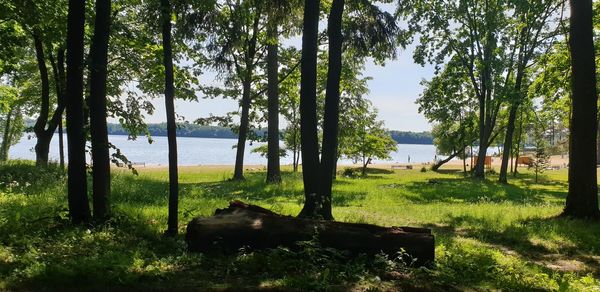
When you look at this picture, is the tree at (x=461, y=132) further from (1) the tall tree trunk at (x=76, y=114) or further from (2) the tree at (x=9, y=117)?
(1) the tall tree trunk at (x=76, y=114)

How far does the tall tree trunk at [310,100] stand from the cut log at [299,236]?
10.2 ft

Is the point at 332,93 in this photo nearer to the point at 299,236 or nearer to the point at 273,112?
the point at 299,236

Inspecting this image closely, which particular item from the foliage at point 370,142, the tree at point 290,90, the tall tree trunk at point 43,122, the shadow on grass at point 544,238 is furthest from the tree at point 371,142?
the shadow on grass at point 544,238

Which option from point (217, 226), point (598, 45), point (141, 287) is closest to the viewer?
point (141, 287)

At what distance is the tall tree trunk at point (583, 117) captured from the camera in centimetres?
1002

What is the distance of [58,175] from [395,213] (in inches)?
444

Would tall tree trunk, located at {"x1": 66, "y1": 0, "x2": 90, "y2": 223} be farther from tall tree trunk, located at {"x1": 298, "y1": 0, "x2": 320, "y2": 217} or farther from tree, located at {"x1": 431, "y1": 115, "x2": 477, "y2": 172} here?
tree, located at {"x1": 431, "y1": 115, "x2": 477, "y2": 172}

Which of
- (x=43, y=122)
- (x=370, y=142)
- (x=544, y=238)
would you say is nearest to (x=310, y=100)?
(x=544, y=238)

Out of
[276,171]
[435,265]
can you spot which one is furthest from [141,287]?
[276,171]

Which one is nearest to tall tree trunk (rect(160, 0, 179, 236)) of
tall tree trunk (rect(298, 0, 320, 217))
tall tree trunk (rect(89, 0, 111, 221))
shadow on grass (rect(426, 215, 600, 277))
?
tall tree trunk (rect(89, 0, 111, 221))

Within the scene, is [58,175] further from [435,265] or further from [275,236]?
[435,265]

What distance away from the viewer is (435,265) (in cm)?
617

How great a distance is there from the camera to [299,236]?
647 centimetres

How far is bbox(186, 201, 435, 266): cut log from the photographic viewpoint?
6.29 metres
